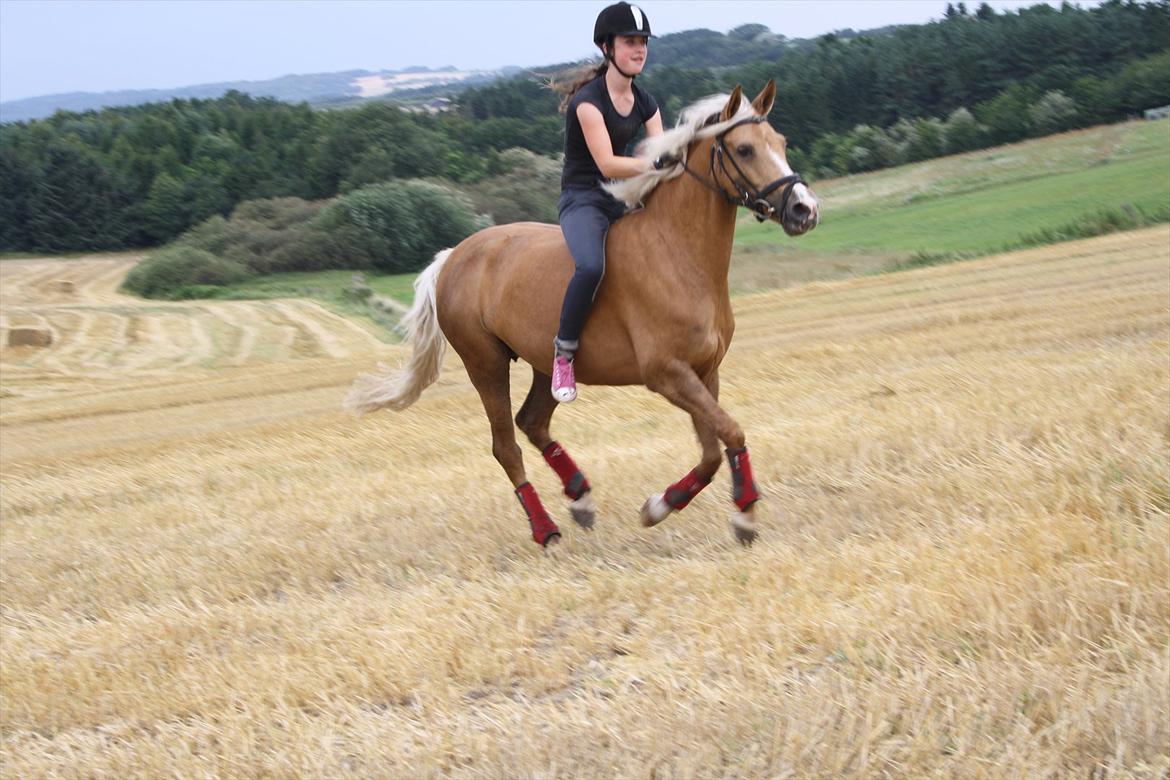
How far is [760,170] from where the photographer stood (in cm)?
586

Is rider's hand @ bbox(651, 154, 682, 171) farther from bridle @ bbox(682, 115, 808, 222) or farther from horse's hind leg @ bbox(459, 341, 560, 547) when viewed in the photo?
horse's hind leg @ bbox(459, 341, 560, 547)

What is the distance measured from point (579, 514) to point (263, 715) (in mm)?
2882

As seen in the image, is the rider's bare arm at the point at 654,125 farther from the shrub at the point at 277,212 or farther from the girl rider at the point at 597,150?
the shrub at the point at 277,212

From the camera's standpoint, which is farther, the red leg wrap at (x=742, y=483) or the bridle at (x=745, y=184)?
the red leg wrap at (x=742, y=483)

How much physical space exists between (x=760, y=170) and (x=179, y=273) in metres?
45.1

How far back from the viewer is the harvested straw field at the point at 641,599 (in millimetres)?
3646

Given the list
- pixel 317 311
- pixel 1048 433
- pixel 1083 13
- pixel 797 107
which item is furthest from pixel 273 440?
pixel 1083 13

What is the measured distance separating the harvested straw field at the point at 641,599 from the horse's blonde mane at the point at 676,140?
191cm

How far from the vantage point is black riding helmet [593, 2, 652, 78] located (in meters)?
6.21

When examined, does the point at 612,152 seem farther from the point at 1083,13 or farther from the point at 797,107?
the point at 1083,13

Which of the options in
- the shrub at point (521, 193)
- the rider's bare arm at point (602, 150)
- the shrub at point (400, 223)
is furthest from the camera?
the shrub at point (521, 193)

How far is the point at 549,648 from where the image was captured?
16.1 feet

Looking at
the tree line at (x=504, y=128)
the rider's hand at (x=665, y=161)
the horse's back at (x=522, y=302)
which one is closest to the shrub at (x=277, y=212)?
the tree line at (x=504, y=128)

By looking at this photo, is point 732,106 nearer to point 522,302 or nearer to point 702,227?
point 702,227
